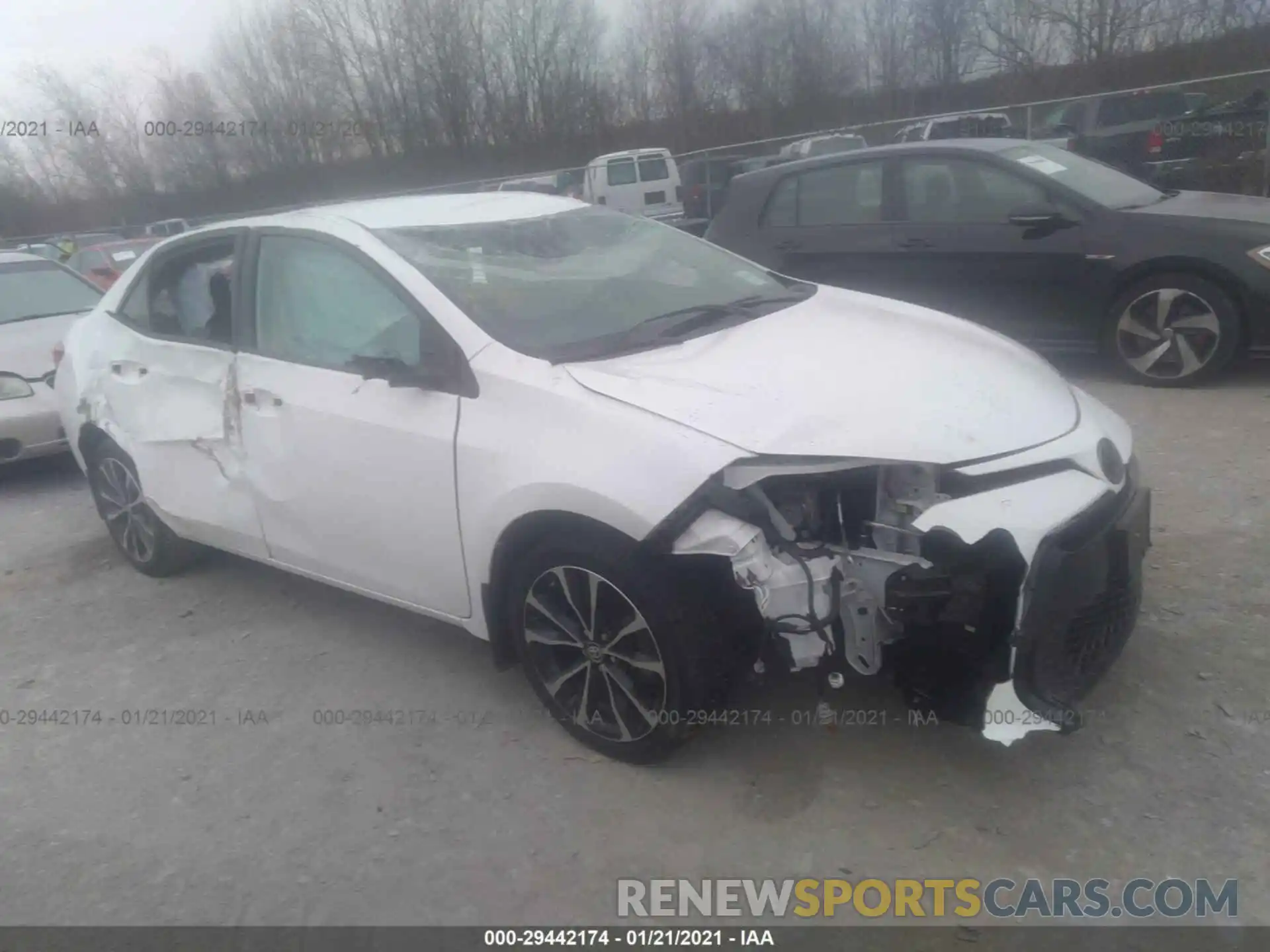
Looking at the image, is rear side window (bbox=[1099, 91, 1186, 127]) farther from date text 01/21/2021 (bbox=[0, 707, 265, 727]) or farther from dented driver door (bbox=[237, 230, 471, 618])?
date text 01/21/2021 (bbox=[0, 707, 265, 727])

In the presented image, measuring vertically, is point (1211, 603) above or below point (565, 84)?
below

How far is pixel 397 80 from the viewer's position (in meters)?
27.4

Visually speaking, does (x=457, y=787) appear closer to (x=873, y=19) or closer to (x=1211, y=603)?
(x=1211, y=603)

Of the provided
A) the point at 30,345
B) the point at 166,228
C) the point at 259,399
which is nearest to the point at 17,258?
the point at 30,345

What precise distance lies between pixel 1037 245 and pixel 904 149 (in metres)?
1.14

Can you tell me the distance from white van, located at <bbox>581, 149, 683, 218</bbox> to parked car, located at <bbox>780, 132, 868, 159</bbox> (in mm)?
2553

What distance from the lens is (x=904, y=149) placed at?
6879 millimetres

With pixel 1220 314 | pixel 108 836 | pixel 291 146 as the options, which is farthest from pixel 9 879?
pixel 291 146

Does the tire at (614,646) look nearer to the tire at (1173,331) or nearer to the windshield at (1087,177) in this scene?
the tire at (1173,331)

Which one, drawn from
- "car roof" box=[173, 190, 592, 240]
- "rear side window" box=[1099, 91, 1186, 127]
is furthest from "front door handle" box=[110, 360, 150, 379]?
"rear side window" box=[1099, 91, 1186, 127]

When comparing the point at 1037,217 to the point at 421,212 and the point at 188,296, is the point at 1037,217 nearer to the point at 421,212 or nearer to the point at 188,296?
the point at 421,212

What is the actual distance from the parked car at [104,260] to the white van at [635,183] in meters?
8.67
